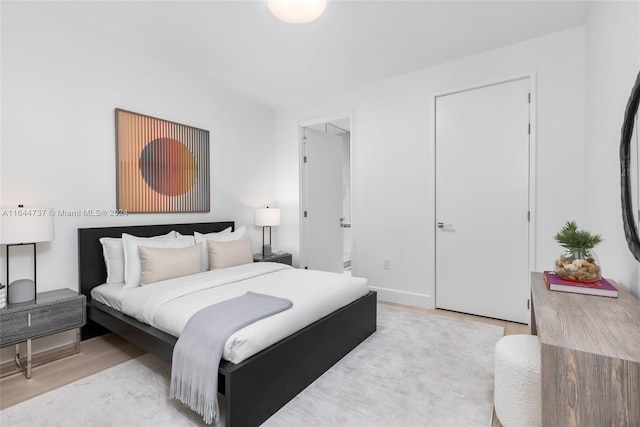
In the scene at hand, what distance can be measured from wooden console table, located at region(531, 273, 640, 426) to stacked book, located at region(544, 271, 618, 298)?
1.19 feet

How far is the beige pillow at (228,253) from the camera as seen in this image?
315 cm

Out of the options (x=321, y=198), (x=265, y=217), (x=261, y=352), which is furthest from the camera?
(x=321, y=198)

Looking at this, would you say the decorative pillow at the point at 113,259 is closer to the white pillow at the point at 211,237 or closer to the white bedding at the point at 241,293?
the white bedding at the point at 241,293

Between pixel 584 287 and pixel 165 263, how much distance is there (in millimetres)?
2819

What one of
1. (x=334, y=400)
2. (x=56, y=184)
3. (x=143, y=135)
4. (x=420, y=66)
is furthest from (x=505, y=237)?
(x=56, y=184)

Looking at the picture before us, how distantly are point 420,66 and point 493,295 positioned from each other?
8.30ft

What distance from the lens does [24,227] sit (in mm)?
2092

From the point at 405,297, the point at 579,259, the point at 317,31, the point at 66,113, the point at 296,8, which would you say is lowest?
the point at 405,297

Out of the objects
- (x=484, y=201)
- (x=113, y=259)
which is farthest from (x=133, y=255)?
(x=484, y=201)

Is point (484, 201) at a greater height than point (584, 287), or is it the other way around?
point (484, 201)

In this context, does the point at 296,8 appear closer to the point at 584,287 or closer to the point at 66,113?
the point at 66,113

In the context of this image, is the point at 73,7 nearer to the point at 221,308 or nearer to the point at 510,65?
the point at 221,308

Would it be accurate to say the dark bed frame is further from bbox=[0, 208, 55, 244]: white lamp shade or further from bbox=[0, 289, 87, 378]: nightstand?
bbox=[0, 208, 55, 244]: white lamp shade

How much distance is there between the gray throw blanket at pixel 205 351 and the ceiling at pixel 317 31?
2.20m
